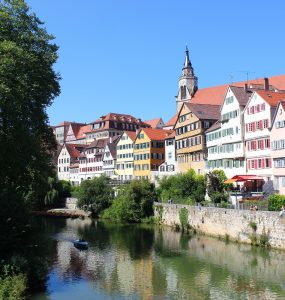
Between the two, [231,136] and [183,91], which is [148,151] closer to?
[183,91]

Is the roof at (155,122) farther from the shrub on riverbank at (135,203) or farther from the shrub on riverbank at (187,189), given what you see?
the shrub on riverbank at (187,189)

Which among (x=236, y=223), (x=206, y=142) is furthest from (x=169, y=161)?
(x=236, y=223)

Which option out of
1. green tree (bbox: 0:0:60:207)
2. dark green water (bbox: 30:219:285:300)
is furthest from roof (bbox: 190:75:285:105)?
green tree (bbox: 0:0:60:207)

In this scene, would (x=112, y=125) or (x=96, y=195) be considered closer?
(x=96, y=195)

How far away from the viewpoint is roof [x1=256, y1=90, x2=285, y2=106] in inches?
1805

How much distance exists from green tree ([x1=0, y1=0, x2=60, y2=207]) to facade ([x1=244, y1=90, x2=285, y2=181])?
2269 cm

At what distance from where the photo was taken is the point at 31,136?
2919cm

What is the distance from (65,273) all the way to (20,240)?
507cm

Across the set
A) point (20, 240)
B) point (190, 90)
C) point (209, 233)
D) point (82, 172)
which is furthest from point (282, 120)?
point (82, 172)

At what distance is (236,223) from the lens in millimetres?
39031

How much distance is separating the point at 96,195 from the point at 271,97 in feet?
102

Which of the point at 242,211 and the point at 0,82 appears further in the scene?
the point at 242,211

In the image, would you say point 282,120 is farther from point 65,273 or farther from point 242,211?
point 65,273

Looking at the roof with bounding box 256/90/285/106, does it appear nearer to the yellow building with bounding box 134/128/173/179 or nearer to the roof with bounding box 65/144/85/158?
the yellow building with bounding box 134/128/173/179
